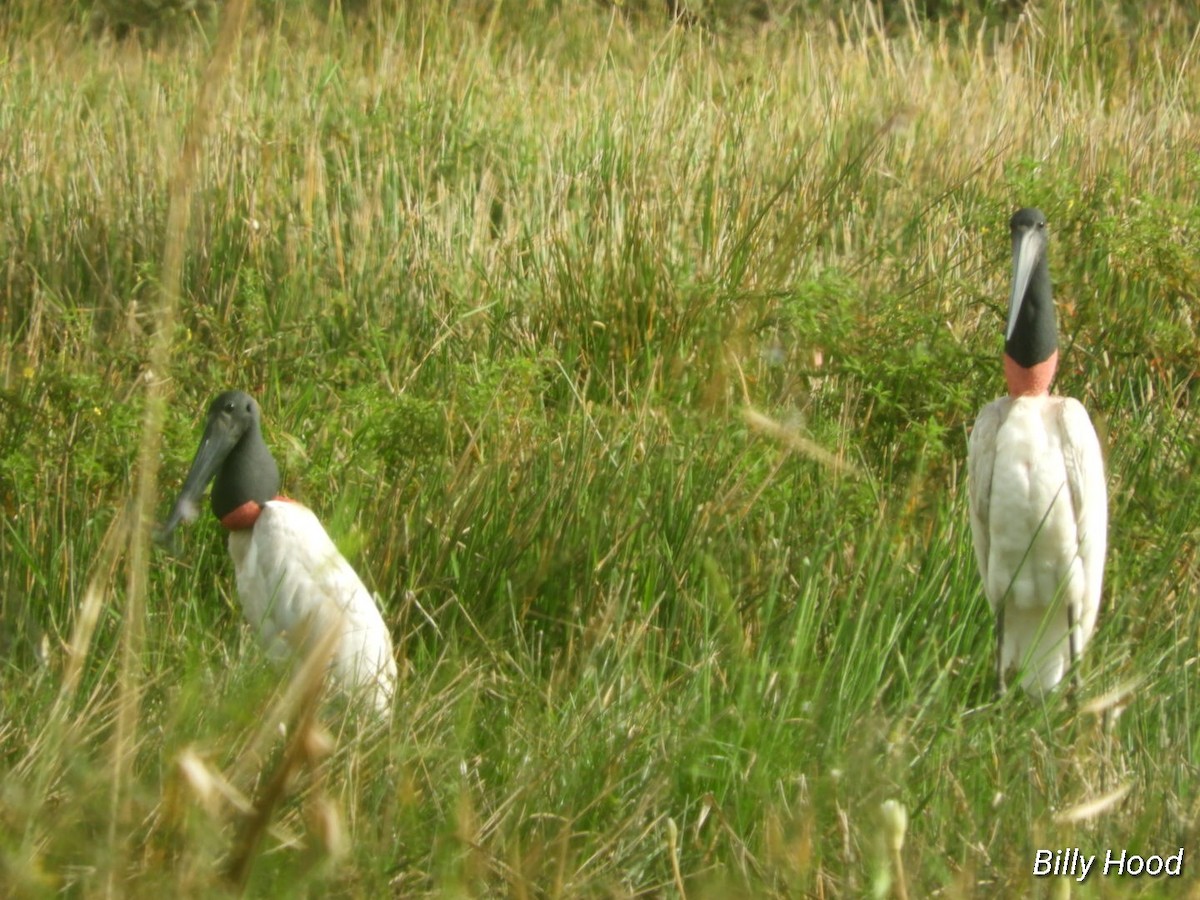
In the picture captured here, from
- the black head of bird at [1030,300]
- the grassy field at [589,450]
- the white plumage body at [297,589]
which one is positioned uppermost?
the black head of bird at [1030,300]

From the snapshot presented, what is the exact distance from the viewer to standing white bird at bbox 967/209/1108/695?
314cm

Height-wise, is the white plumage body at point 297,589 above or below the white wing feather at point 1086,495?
below

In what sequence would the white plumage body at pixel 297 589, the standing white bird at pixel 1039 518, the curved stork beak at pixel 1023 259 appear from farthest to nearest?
1. the curved stork beak at pixel 1023 259
2. the standing white bird at pixel 1039 518
3. the white plumage body at pixel 297 589

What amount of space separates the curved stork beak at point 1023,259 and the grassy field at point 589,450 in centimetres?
37

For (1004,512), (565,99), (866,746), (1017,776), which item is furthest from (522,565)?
(565,99)

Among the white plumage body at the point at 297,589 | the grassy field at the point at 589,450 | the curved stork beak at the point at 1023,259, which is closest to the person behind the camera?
the grassy field at the point at 589,450

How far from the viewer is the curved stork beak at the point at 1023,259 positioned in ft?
10.9

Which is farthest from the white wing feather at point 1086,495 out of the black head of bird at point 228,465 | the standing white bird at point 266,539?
the black head of bird at point 228,465

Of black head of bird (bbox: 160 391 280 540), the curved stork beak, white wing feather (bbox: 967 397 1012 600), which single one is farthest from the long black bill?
the curved stork beak

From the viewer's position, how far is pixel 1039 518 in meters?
3.17

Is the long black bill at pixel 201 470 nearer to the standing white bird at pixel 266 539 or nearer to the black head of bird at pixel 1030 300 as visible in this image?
the standing white bird at pixel 266 539

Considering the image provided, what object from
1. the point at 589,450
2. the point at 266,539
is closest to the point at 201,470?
the point at 266,539

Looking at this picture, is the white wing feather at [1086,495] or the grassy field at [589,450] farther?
the white wing feather at [1086,495]

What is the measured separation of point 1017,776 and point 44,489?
189cm
